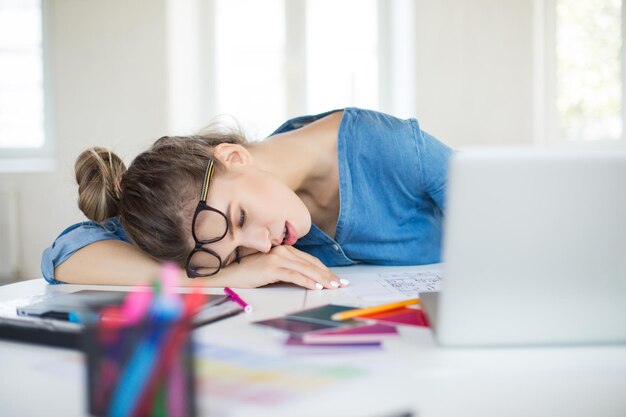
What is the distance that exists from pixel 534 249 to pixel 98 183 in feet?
3.14

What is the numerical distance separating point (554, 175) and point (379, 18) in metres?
3.20

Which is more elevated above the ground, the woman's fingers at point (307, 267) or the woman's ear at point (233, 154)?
the woman's ear at point (233, 154)

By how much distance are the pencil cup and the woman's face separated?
65 cm

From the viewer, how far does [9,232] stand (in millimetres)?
3545

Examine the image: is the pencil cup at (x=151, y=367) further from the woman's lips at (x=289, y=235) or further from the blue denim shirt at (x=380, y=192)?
the blue denim shirt at (x=380, y=192)

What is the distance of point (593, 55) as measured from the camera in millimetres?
3465

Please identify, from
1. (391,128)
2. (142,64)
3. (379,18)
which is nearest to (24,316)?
(391,128)

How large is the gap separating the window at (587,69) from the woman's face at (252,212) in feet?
8.79

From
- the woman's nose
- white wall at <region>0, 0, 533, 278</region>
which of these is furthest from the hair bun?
white wall at <region>0, 0, 533, 278</region>

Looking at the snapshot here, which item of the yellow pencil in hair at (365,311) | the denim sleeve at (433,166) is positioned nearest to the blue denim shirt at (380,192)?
the denim sleeve at (433,166)

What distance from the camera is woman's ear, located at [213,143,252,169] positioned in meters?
1.25

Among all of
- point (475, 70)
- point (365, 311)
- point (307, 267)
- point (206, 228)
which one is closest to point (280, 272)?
point (307, 267)

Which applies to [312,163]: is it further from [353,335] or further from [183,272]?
[353,335]

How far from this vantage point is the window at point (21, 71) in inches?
150
